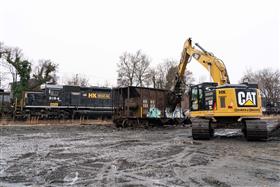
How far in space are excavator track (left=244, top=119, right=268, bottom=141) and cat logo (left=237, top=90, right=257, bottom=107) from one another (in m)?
0.91

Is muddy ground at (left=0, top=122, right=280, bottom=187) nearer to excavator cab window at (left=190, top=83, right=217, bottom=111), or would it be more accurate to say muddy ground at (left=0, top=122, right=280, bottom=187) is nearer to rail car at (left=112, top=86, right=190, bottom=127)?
excavator cab window at (left=190, top=83, right=217, bottom=111)

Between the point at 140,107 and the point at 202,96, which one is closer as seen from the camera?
the point at 202,96

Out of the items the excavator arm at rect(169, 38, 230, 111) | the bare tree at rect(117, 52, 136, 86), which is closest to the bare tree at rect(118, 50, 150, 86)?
the bare tree at rect(117, 52, 136, 86)

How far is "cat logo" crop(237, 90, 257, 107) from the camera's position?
12930 mm

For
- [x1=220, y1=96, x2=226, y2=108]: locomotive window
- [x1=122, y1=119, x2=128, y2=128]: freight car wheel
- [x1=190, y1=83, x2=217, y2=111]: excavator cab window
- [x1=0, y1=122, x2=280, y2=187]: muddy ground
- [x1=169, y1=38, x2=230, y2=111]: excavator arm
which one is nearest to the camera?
[x1=0, y1=122, x2=280, y2=187]: muddy ground

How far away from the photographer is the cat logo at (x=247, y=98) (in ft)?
42.4

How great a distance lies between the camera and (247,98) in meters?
13.0

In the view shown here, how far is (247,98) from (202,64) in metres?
5.25

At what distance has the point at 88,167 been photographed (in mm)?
6738

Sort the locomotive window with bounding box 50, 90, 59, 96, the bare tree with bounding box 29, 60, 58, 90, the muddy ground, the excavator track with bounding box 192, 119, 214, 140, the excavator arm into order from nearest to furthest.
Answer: the muddy ground, the excavator track with bounding box 192, 119, 214, 140, the excavator arm, the locomotive window with bounding box 50, 90, 59, 96, the bare tree with bounding box 29, 60, 58, 90

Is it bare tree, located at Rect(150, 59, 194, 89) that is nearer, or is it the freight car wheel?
the freight car wheel

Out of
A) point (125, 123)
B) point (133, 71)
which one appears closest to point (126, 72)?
point (133, 71)

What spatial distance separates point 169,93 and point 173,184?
18988mm

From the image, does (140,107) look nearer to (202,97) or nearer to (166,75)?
(202,97)
